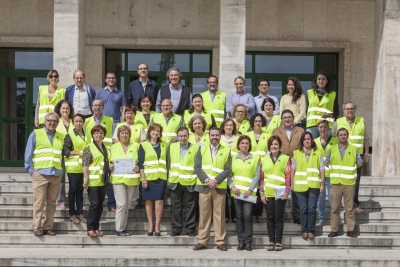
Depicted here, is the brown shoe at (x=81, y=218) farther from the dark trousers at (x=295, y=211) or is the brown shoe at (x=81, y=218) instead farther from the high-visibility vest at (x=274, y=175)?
the dark trousers at (x=295, y=211)

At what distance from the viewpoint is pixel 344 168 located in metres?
11.8

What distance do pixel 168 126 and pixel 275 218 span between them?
2.62 metres

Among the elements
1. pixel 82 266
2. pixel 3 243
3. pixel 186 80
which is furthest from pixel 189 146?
pixel 186 80

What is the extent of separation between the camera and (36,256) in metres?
10.4

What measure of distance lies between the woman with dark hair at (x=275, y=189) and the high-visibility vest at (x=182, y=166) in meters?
1.22

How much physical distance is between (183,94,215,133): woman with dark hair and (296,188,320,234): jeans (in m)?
2.19

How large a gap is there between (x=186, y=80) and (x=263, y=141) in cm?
757

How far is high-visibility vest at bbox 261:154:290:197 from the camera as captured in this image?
37.0 ft

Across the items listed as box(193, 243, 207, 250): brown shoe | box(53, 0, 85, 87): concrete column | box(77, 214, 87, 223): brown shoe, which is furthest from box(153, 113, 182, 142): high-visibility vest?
box(53, 0, 85, 87): concrete column

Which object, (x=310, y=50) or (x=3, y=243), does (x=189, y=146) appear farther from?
(x=310, y=50)

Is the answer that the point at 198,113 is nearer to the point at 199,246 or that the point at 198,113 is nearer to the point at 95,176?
the point at 95,176

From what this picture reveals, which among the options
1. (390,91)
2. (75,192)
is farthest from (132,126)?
(390,91)

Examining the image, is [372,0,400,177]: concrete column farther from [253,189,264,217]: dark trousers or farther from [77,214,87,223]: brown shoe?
[77,214,87,223]: brown shoe

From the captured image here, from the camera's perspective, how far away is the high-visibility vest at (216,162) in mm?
11344
